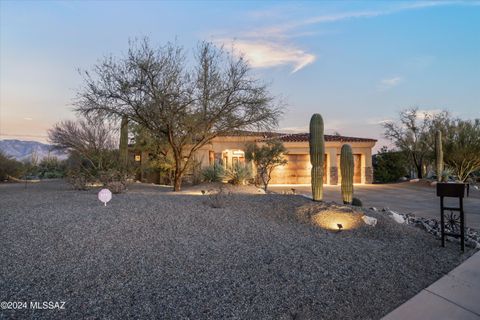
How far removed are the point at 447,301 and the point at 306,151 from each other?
21.6 m

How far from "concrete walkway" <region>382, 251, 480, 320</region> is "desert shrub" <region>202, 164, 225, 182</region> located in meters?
13.2

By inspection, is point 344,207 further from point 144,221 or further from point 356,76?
point 356,76

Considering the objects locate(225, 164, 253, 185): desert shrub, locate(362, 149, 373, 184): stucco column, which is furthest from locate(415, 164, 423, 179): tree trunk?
locate(225, 164, 253, 185): desert shrub

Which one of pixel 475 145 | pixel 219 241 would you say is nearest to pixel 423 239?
pixel 219 241

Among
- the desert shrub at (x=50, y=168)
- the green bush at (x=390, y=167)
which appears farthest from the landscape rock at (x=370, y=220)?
the desert shrub at (x=50, y=168)

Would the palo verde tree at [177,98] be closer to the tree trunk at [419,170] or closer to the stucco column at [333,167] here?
the stucco column at [333,167]

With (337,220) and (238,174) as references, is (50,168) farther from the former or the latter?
(337,220)

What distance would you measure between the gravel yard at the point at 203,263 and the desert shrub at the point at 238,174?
29.0ft

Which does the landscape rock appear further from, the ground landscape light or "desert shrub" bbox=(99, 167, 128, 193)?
"desert shrub" bbox=(99, 167, 128, 193)

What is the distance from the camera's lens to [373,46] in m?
13.7

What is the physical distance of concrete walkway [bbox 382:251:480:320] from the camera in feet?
12.7

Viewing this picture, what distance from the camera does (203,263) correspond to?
5.06 metres

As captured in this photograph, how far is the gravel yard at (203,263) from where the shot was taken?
150 inches

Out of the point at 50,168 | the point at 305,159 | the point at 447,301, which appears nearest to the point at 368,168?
the point at 305,159
